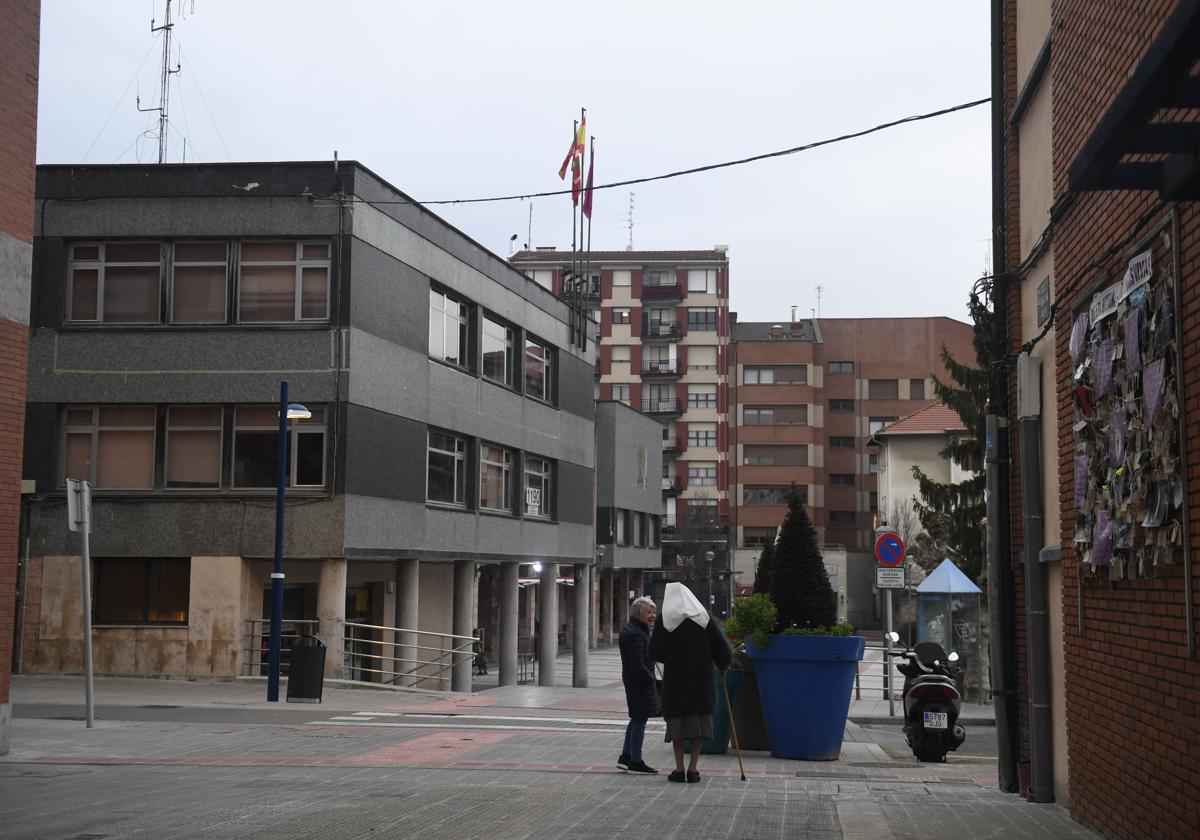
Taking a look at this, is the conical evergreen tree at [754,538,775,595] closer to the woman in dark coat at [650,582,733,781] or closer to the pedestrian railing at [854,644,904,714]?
the pedestrian railing at [854,644,904,714]

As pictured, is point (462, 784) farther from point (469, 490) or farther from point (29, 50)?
point (469, 490)

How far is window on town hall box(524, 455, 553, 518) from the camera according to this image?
3725 centimetres

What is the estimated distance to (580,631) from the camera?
132 ft

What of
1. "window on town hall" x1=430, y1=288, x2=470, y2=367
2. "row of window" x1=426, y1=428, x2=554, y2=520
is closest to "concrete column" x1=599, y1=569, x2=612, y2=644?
"row of window" x1=426, y1=428, x2=554, y2=520

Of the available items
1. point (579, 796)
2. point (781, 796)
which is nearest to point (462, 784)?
point (579, 796)

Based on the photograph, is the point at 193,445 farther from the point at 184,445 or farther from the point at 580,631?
the point at 580,631

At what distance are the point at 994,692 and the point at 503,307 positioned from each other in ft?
77.7

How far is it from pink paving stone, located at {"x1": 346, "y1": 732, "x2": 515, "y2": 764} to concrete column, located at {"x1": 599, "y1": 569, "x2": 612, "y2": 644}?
48.7 m

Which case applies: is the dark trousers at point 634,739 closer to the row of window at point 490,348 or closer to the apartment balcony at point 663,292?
the row of window at point 490,348

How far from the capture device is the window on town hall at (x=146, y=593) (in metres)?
26.0

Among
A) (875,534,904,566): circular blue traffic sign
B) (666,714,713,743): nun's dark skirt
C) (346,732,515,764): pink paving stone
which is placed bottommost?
(346,732,515,764): pink paving stone

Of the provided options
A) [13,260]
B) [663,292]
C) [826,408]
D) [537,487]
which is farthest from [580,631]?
[826,408]

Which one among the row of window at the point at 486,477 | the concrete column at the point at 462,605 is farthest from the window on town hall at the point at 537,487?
the concrete column at the point at 462,605

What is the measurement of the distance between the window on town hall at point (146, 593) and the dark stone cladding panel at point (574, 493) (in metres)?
14.7
